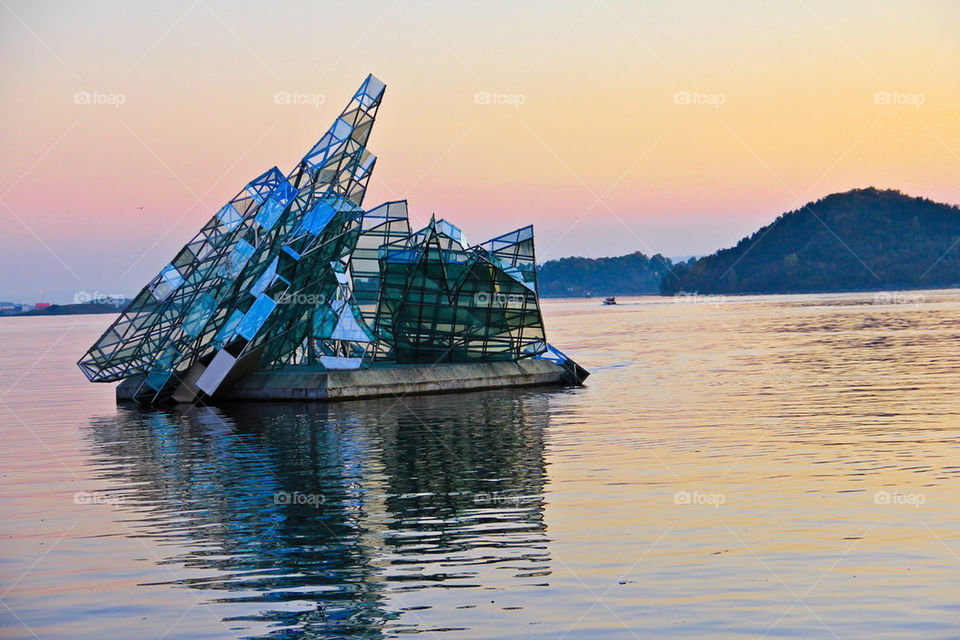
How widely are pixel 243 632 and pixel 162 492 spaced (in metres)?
17.2

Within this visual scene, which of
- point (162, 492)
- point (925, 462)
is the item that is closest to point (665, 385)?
point (925, 462)

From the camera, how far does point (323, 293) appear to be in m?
74.4

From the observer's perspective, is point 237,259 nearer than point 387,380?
Yes

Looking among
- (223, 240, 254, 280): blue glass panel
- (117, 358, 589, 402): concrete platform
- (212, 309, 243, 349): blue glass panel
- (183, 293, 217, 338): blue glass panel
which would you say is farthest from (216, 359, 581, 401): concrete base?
(223, 240, 254, 280): blue glass panel

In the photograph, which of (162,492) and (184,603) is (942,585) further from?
(162,492)

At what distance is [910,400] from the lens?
Answer: 5709 centimetres

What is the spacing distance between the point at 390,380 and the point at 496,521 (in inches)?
1678

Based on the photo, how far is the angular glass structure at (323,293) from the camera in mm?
69438

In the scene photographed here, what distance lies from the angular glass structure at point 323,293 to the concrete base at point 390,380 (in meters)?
1.00

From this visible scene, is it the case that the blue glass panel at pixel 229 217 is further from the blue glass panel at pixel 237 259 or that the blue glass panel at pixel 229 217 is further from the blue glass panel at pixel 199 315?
the blue glass panel at pixel 199 315

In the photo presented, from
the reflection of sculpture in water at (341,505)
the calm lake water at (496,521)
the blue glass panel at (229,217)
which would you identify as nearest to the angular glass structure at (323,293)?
the blue glass panel at (229,217)

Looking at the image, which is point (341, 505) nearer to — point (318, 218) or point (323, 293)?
point (318, 218)

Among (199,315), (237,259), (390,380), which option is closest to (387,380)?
(390,380)

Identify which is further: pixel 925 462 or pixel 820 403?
pixel 820 403
